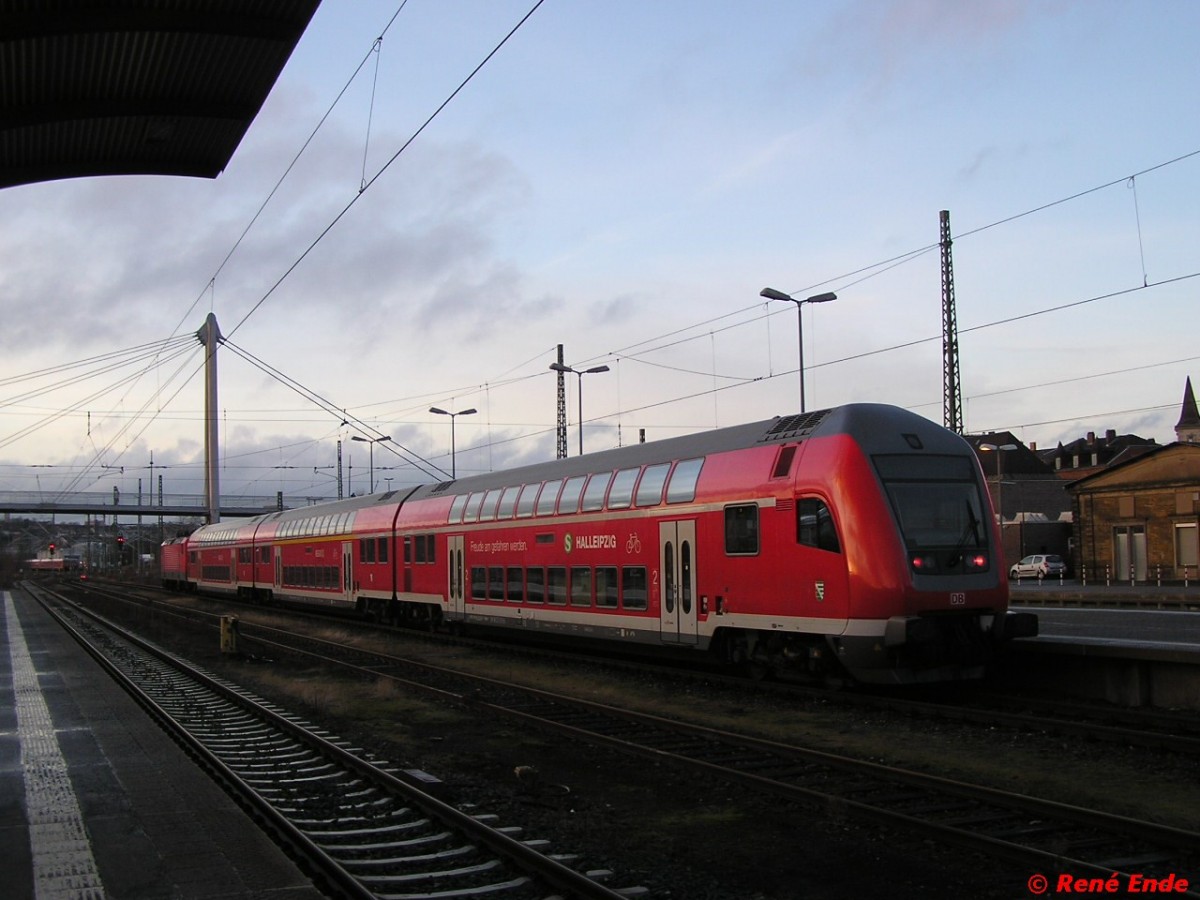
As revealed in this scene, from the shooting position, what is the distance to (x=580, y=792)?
9.79m

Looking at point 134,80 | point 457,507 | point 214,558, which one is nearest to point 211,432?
point 214,558

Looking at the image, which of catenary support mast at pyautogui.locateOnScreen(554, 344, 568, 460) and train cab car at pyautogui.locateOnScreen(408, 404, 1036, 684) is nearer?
train cab car at pyautogui.locateOnScreen(408, 404, 1036, 684)

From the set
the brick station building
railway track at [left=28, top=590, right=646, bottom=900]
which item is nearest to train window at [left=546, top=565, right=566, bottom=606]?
railway track at [left=28, top=590, right=646, bottom=900]

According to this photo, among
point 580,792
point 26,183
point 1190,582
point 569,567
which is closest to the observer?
point 580,792

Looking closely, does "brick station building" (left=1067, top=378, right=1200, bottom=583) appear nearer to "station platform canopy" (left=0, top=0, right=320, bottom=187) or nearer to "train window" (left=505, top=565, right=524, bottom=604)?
"train window" (left=505, top=565, right=524, bottom=604)

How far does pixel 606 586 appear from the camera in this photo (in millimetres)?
18938

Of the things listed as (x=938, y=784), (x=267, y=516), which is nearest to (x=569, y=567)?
(x=938, y=784)

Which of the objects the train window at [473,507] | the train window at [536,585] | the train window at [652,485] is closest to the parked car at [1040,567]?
the train window at [473,507]

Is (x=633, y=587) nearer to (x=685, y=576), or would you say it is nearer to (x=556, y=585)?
(x=685, y=576)

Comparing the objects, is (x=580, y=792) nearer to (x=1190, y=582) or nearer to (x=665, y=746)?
(x=665, y=746)

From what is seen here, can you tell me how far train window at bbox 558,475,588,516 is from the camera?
20.2 m

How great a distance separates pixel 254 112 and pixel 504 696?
863 centimetres

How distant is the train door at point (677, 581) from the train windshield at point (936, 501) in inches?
143

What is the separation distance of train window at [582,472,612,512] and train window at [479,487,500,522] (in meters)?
4.16
